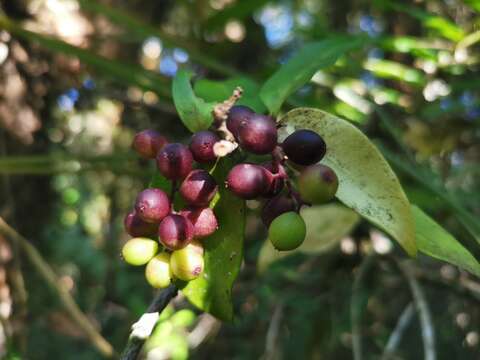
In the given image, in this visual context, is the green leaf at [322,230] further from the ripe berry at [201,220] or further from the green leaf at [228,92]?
the ripe berry at [201,220]

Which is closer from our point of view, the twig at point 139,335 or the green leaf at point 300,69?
the twig at point 139,335

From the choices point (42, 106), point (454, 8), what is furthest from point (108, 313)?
point (454, 8)

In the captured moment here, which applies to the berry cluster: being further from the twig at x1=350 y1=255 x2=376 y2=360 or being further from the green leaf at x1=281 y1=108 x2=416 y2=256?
the twig at x1=350 y1=255 x2=376 y2=360

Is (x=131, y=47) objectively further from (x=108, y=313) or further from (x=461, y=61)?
(x=461, y=61)

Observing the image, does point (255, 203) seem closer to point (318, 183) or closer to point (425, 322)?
point (425, 322)

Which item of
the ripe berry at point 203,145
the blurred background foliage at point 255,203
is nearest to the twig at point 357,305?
the blurred background foliage at point 255,203
